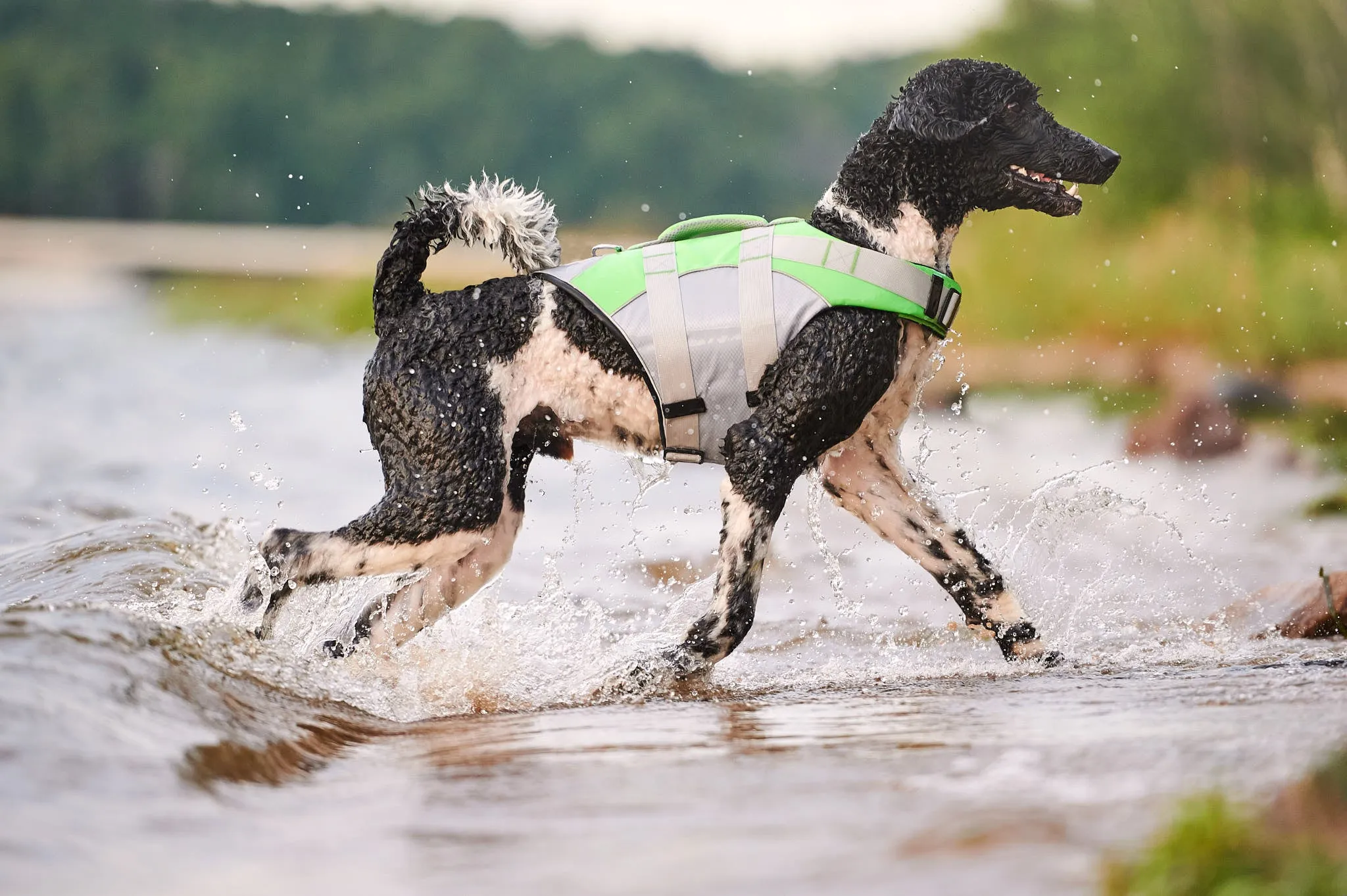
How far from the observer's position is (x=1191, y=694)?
3.71 metres

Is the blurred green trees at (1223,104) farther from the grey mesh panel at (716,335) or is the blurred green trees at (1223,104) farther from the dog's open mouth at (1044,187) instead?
the grey mesh panel at (716,335)

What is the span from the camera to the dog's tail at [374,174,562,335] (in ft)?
14.3

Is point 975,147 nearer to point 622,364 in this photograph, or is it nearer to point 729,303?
point 729,303

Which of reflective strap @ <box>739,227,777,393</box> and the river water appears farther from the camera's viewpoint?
reflective strap @ <box>739,227,777,393</box>

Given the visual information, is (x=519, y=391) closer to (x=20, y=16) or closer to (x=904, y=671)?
(x=904, y=671)

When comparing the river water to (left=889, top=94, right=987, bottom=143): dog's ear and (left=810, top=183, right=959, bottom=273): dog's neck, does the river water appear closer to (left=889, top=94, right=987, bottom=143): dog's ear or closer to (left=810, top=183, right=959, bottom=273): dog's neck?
(left=810, top=183, right=959, bottom=273): dog's neck

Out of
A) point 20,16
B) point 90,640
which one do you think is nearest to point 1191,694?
point 90,640

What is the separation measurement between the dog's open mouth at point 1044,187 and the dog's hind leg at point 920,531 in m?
0.81

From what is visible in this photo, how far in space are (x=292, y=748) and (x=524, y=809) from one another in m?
0.91

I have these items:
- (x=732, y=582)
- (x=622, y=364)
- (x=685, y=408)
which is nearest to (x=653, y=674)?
(x=732, y=582)

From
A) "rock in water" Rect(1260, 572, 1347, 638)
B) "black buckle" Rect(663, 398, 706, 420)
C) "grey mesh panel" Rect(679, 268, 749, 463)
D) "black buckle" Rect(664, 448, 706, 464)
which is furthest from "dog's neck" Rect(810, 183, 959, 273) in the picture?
"rock in water" Rect(1260, 572, 1347, 638)

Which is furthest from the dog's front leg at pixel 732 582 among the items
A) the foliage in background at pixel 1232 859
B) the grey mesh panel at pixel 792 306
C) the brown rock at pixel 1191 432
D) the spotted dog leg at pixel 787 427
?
the brown rock at pixel 1191 432

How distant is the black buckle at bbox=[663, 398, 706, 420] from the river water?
0.62 m

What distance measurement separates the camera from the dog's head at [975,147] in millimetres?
4125
